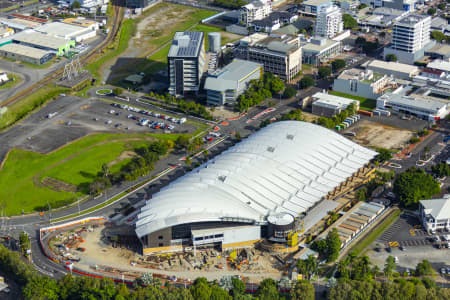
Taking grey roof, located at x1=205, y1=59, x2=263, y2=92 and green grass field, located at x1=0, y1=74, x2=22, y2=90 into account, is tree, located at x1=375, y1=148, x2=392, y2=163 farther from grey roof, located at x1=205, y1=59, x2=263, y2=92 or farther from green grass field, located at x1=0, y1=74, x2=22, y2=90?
green grass field, located at x1=0, y1=74, x2=22, y2=90

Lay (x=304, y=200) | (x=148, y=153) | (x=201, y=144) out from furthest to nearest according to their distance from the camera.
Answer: (x=201, y=144), (x=148, y=153), (x=304, y=200)

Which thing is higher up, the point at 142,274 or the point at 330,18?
the point at 330,18

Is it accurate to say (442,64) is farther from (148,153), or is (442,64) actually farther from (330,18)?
(148,153)

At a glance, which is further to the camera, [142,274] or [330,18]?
[330,18]

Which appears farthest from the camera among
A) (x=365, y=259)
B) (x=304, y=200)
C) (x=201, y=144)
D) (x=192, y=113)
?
(x=192, y=113)

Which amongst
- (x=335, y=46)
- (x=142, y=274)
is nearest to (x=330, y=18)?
(x=335, y=46)

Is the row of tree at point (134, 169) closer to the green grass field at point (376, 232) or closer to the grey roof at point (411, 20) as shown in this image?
the green grass field at point (376, 232)

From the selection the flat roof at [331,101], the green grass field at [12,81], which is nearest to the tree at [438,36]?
the flat roof at [331,101]

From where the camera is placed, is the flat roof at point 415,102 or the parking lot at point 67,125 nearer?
the parking lot at point 67,125
